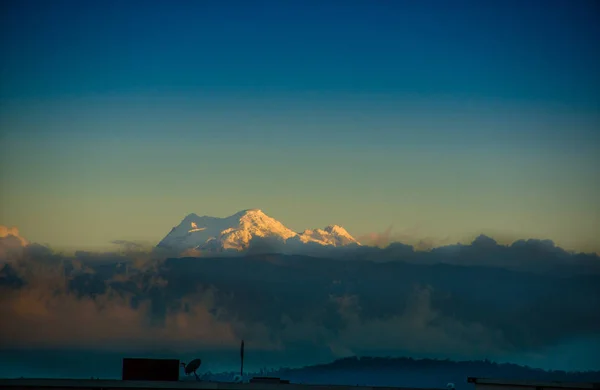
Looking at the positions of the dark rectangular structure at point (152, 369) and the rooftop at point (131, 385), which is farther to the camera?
the dark rectangular structure at point (152, 369)

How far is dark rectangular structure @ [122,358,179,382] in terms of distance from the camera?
91562 millimetres

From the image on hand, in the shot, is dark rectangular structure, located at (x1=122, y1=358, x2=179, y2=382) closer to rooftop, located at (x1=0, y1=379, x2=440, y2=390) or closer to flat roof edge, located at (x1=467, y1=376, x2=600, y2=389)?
rooftop, located at (x1=0, y1=379, x2=440, y2=390)

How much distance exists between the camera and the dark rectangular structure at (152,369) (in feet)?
300

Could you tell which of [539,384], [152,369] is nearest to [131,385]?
[152,369]

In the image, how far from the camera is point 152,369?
92.2 metres

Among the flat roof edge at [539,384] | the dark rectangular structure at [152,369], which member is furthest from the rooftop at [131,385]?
the dark rectangular structure at [152,369]

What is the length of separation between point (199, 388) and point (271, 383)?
21.7 feet

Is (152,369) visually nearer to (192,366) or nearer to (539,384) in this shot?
(192,366)

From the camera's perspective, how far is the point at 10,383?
7781cm

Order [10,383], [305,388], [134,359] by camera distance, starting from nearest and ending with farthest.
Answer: [10,383]
[305,388]
[134,359]

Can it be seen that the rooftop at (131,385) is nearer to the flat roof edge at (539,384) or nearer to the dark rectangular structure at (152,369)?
the flat roof edge at (539,384)

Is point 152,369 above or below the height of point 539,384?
above

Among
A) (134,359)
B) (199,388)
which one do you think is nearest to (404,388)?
(199,388)

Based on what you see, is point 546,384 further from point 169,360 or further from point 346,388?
point 169,360
